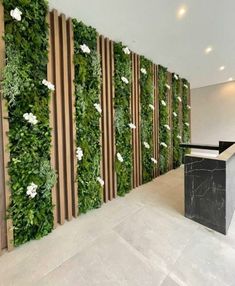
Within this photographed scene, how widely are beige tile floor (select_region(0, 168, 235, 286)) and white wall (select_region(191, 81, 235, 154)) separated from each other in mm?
6608

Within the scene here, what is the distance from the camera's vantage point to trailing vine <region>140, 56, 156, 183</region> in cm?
422

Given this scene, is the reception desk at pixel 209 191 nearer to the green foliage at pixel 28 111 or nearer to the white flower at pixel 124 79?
the white flower at pixel 124 79

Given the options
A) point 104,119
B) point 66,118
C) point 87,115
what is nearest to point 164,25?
point 104,119

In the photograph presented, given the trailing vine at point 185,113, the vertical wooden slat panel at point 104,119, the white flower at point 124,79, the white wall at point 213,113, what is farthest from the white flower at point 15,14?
the white wall at point 213,113

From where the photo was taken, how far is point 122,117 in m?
3.63

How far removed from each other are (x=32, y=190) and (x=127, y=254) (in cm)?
138

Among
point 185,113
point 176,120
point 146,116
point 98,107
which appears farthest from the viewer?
point 185,113

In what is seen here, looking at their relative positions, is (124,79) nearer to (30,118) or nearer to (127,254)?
(30,118)

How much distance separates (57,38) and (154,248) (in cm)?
309

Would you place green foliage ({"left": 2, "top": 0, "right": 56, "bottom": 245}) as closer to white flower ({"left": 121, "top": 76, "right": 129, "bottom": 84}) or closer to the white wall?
white flower ({"left": 121, "top": 76, "right": 129, "bottom": 84})

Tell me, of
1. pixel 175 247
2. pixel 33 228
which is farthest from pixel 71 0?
pixel 175 247

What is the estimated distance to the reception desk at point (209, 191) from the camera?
94.2 inches

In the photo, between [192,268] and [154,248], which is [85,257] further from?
[192,268]

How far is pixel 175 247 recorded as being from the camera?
214 cm
